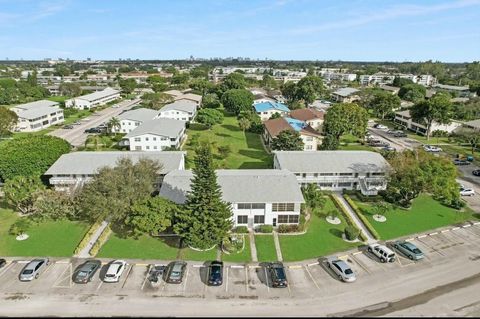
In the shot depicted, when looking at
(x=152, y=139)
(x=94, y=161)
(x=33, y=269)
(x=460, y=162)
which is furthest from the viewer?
(x=152, y=139)

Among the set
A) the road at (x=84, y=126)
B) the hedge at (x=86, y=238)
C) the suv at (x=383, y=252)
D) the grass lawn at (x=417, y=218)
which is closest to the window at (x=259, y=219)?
the suv at (x=383, y=252)

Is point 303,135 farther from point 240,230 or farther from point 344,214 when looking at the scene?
point 240,230

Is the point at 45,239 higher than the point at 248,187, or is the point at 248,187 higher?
the point at 248,187

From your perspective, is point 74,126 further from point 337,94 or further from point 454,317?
point 337,94

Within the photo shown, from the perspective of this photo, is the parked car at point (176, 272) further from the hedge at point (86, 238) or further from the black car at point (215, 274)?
the hedge at point (86, 238)

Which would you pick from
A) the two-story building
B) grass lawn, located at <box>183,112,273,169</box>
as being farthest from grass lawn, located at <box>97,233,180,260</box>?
the two-story building

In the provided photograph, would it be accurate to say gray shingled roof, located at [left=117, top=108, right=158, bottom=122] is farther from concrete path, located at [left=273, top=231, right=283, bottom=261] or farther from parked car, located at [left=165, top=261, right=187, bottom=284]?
parked car, located at [left=165, top=261, right=187, bottom=284]

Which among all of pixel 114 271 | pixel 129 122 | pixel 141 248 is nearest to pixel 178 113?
pixel 129 122
